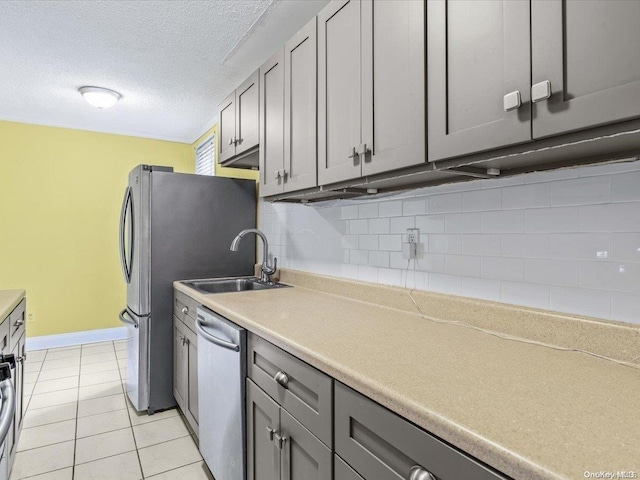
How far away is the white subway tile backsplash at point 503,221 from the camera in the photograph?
1.28m

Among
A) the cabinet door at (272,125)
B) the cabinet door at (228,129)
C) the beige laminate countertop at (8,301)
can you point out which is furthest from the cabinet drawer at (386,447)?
the cabinet door at (228,129)

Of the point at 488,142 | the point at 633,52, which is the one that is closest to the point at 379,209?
the point at 488,142

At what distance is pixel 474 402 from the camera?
29.8 inches

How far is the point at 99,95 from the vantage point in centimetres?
323

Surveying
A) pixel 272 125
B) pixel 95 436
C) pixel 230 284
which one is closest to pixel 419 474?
pixel 272 125

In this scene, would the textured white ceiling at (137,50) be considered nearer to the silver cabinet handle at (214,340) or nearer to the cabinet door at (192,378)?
the silver cabinet handle at (214,340)

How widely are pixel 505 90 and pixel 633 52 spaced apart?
10.0 inches

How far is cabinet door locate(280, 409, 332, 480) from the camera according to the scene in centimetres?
104

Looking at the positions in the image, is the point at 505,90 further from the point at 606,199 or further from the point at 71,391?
the point at 71,391

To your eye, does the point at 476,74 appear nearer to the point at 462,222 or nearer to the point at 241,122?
the point at 462,222

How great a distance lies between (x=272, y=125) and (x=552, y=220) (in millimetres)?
1416

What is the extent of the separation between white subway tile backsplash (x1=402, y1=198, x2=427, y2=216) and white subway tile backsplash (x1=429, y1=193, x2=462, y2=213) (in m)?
0.04

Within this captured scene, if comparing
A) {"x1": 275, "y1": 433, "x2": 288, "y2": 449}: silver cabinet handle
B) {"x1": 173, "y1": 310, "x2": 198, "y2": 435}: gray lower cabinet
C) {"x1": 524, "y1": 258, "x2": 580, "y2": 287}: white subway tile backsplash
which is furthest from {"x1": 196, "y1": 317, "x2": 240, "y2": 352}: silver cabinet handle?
{"x1": 524, "y1": 258, "x2": 580, "y2": 287}: white subway tile backsplash

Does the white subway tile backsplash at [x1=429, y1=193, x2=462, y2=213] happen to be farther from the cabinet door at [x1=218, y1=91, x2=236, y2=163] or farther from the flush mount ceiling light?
the flush mount ceiling light
